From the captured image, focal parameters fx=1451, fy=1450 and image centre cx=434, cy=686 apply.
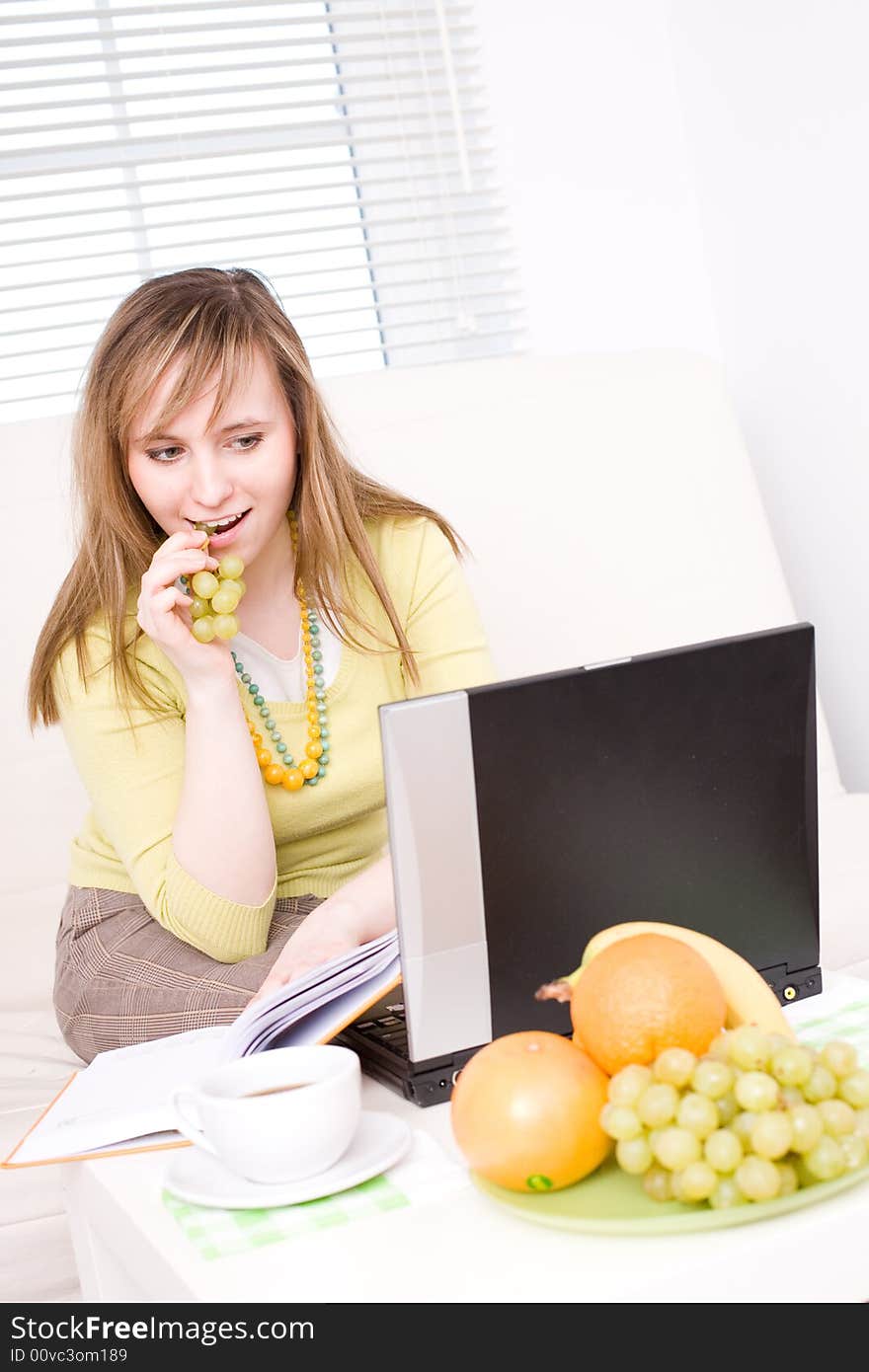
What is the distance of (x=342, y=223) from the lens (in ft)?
8.51

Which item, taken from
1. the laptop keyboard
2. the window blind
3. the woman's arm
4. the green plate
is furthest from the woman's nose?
the window blind

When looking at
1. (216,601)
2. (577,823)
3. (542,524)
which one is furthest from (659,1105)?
(542,524)

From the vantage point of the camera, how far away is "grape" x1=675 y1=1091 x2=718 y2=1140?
70 cm

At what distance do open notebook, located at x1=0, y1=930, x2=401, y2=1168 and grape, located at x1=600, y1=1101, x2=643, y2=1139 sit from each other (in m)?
0.25

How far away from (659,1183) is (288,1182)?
22 cm

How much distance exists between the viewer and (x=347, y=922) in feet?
3.94

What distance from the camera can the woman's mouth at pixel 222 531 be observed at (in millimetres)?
1445

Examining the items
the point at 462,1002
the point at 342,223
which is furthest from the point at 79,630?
the point at 342,223

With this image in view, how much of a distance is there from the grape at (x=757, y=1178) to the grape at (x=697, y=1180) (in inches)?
0.5

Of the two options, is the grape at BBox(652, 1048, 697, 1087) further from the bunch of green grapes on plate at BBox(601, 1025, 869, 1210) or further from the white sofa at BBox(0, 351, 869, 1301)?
the white sofa at BBox(0, 351, 869, 1301)

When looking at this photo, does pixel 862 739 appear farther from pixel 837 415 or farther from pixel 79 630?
pixel 79 630

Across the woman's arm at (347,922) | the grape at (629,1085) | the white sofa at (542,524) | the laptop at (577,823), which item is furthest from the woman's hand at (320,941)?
the white sofa at (542,524)

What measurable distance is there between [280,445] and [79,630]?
11.3 inches

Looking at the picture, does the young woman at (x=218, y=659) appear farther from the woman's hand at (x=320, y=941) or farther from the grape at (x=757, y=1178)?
the grape at (x=757, y=1178)
